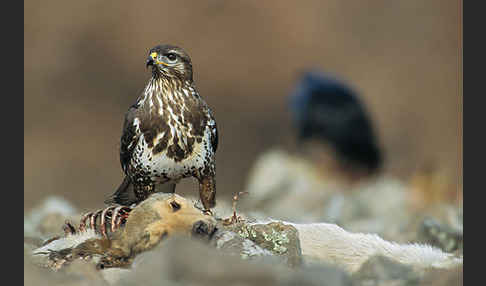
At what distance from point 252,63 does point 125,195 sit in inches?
564

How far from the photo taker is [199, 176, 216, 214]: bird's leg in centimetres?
612

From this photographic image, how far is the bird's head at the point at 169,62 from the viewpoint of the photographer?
19.4 ft

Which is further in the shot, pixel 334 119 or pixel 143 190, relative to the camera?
pixel 334 119

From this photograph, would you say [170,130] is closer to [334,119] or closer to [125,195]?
[125,195]

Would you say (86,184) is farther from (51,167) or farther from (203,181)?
(203,181)

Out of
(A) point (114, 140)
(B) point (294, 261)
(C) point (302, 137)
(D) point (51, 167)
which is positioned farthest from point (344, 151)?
(B) point (294, 261)

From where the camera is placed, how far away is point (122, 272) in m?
4.29

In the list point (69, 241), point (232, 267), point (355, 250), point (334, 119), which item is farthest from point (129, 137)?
point (334, 119)

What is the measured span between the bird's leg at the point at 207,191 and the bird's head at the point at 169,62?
86cm

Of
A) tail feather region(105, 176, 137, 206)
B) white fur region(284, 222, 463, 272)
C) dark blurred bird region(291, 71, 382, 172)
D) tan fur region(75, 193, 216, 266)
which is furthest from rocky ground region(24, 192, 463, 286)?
dark blurred bird region(291, 71, 382, 172)

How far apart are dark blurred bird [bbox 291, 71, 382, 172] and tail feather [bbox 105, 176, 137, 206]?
11.7m

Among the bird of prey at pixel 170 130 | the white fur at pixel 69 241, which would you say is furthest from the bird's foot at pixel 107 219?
the bird of prey at pixel 170 130

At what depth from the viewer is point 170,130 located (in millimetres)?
5809

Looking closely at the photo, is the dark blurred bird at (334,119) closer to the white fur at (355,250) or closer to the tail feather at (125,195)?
the tail feather at (125,195)
